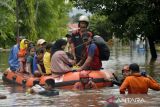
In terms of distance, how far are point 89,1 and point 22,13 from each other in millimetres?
22384

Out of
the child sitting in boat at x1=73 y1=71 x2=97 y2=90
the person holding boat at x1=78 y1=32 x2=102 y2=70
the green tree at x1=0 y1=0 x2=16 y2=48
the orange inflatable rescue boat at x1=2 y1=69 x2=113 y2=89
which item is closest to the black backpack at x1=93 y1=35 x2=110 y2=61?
the person holding boat at x1=78 y1=32 x2=102 y2=70

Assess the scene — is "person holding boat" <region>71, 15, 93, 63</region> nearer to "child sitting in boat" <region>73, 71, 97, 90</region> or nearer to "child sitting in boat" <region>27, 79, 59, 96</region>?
"child sitting in boat" <region>73, 71, 97, 90</region>

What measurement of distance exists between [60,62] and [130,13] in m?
11.1

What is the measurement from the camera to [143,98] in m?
12.6

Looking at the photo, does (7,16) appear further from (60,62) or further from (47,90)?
(47,90)

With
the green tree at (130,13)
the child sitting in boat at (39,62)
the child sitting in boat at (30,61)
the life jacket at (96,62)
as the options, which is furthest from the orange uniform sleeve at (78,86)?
the green tree at (130,13)

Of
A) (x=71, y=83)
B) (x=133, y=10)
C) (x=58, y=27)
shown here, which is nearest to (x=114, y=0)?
(x=133, y=10)

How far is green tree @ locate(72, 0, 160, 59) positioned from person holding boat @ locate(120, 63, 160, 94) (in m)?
11.6

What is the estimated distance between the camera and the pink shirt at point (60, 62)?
1673 cm

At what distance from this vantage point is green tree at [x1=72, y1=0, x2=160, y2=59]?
2425 cm

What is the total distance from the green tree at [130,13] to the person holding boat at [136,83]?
1157cm

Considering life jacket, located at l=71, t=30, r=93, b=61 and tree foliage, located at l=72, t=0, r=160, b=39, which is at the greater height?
tree foliage, located at l=72, t=0, r=160, b=39

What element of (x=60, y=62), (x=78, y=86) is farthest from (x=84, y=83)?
(x=60, y=62)

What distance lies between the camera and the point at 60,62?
1683cm
